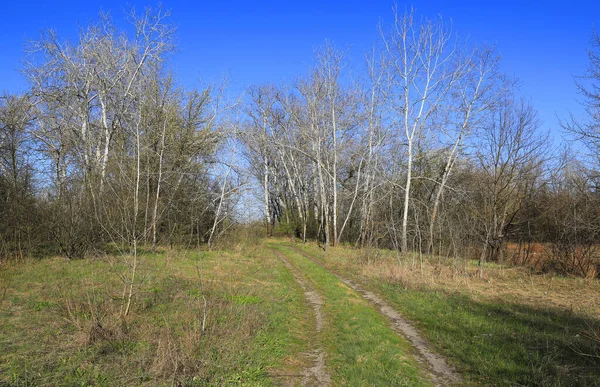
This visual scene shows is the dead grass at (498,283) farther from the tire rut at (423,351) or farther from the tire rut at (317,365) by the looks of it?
the tire rut at (317,365)

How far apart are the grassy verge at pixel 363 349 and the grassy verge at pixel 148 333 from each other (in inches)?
26.4

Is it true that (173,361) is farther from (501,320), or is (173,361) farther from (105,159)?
(105,159)

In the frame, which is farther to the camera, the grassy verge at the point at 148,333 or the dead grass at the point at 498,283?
the dead grass at the point at 498,283

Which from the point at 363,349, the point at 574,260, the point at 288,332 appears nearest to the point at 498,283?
the point at 574,260

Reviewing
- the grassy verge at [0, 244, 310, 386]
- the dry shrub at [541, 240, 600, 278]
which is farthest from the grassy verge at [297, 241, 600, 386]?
the grassy verge at [0, 244, 310, 386]

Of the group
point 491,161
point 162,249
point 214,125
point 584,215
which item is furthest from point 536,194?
point 162,249

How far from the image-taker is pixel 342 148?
28.4m

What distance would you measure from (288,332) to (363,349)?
5.48 ft

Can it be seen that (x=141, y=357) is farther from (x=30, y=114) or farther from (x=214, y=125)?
(x=214, y=125)

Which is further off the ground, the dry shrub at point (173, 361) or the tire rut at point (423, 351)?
the dry shrub at point (173, 361)

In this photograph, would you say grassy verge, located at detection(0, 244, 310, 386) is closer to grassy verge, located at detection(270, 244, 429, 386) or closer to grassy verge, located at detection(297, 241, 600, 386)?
grassy verge, located at detection(270, 244, 429, 386)

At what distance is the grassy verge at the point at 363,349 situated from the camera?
5129mm

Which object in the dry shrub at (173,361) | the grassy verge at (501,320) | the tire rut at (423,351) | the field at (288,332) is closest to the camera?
the dry shrub at (173,361)

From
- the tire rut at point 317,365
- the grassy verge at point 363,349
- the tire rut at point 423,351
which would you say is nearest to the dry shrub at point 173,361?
the tire rut at point 317,365
